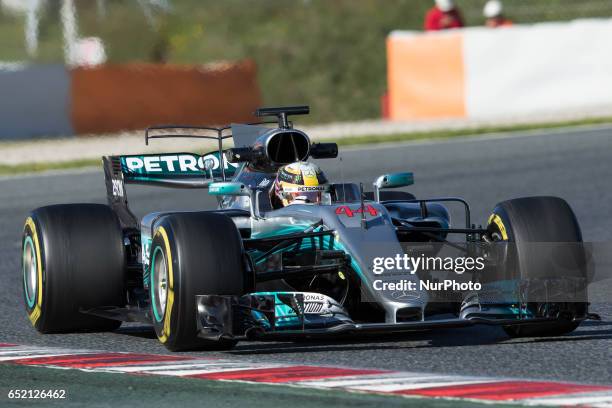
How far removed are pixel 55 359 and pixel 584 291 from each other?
2.49 metres

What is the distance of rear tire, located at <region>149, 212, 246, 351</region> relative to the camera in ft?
21.0

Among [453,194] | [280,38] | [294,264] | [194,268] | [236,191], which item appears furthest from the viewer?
[280,38]

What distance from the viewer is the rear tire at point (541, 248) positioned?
22.0ft

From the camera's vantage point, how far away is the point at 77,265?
7355 mm

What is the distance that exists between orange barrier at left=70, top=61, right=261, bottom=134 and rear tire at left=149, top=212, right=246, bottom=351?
49.7 feet

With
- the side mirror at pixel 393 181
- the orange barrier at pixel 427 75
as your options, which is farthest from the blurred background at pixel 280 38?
the side mirror at pixel 393 181

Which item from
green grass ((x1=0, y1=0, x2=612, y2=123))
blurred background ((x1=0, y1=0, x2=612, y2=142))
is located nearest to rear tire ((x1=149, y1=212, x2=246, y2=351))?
blurred background ((x1=0, y1=0, x2=612, y2=142))

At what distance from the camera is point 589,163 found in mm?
15508

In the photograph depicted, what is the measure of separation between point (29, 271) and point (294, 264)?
173 cm

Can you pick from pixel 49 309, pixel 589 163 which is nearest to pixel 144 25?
pixel 589 163

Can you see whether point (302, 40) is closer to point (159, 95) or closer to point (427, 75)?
point (159, 95)

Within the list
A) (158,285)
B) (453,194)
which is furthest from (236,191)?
(453,194)

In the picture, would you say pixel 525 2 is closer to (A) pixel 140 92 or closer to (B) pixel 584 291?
(A) pixel 140 92

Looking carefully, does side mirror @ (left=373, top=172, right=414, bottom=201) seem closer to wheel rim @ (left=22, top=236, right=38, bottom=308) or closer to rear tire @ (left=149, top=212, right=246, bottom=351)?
rear tire @ (left=149, top=212, right=246, bottom=351)
